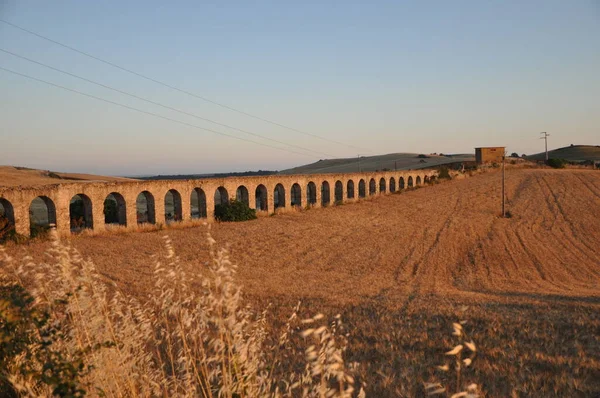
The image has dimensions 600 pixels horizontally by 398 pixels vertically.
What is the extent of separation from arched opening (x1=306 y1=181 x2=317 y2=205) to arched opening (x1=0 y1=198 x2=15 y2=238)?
22103 mm

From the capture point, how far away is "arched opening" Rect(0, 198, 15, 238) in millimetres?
18375

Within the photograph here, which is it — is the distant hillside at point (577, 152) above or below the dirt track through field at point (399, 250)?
above

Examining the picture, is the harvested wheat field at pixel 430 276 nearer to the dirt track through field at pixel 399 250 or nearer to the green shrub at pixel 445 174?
the dirt track through field at pixel 399 250

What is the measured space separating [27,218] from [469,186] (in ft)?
134

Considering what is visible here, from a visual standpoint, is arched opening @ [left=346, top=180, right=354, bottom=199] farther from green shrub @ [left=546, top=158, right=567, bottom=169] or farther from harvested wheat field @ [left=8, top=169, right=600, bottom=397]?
green shrub @ [left=546, top=158, right=567, bottom=169]

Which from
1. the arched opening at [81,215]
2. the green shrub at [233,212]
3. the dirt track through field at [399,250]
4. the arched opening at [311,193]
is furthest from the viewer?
the arched opening at [311,193]

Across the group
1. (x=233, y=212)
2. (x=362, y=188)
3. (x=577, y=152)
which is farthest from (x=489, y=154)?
(x=577, y=152)

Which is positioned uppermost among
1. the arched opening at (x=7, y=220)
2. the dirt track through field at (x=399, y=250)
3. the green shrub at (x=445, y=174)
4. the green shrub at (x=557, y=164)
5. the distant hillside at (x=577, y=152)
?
the distant hillside at (x=577, y=152)

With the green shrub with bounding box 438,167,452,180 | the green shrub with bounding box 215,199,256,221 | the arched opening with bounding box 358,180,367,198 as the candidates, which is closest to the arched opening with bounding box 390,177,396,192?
the arched opening with bounding box 358,180,367,198

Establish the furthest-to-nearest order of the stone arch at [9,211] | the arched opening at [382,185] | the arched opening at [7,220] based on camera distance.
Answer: the arched opening at [382,185] → the stone arch at [9,211] → the arched opening at [7,220]

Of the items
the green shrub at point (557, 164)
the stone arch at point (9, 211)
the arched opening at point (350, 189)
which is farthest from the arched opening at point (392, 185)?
the stone arch at point (9, 211)

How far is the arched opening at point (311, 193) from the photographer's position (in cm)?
3791

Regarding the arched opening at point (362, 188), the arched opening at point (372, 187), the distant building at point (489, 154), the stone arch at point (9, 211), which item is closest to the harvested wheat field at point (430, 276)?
the stone arch at point (9, 211)

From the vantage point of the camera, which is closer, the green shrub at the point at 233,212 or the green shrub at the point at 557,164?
the green shrub at the point at 233,212
